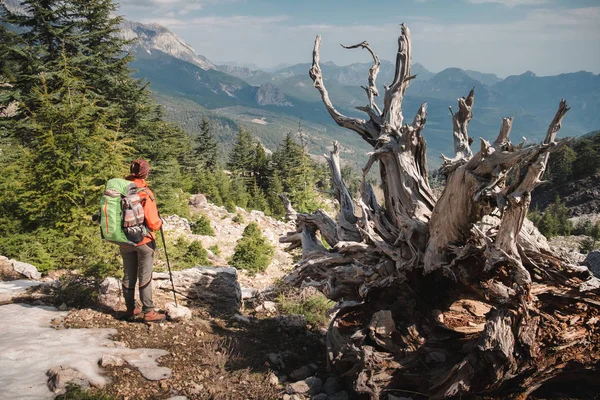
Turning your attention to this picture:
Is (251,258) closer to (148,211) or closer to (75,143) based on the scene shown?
(75,143)

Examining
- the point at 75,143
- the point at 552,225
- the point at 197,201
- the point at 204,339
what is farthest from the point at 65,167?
the point at 552,225

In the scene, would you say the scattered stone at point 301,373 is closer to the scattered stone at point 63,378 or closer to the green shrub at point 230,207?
the scattered stone at point 63,378

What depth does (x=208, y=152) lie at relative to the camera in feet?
155

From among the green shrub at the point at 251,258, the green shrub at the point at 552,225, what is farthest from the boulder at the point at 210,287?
the green shrub at the point at 552,225

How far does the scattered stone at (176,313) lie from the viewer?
5.98m

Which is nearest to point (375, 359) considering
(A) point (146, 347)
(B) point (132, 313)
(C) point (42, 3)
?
(A) point (146, 347)

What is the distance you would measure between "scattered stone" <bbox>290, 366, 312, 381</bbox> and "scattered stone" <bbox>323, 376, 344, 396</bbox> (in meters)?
0.33

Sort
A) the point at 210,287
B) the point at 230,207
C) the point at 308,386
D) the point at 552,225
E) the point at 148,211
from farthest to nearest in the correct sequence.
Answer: the point at 552,225 < the point at 230,207 < the point at 210,287 < the point at 148,211 < the point at 308,386

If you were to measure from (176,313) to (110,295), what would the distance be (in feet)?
4.31

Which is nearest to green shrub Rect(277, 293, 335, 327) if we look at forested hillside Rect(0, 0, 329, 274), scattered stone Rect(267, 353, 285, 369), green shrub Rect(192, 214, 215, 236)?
scattered stone Rect(267, 353, 285, 369)

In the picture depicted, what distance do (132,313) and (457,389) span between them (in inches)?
183

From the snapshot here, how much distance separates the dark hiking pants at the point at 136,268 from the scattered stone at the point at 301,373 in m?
2.57

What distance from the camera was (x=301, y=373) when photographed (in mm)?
5137

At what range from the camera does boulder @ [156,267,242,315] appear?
7.20m
